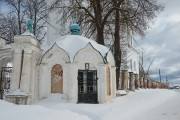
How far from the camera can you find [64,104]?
14.0 metres

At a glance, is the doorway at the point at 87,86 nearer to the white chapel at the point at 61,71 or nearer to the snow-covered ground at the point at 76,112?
the white chapel at the point at 61,71

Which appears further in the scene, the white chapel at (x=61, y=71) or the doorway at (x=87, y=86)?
the doorway at (x=87, y=86)

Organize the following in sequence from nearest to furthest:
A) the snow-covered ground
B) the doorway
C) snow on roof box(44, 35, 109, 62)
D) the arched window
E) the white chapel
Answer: the snow-covered ground, the white chapel, the arched window, the doorway, snow on roof box(44, 35, 109, 62)

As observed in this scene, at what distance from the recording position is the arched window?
15070 millimetres

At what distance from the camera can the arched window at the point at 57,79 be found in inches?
593

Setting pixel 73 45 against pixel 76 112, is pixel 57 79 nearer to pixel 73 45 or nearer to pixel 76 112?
pixel 73 45

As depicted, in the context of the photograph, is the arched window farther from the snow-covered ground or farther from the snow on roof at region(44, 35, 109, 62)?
the snow on roof at region(44, 35, 109, 62)

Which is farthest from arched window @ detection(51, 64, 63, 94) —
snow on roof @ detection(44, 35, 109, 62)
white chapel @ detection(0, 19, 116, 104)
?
snow on roof @ detection(44, 35, 109, 62)

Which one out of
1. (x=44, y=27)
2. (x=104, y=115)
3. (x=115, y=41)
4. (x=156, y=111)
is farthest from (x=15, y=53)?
(x=44, y=27)

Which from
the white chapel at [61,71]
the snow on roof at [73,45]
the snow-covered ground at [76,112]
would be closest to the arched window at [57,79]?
the white chapel at [61,71]

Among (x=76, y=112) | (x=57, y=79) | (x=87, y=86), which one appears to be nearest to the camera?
(x=76, y=112)

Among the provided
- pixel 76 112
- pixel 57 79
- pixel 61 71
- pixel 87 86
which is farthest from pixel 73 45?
pixel 76 112

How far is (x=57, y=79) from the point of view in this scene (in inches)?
597

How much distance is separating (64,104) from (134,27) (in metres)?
9.39
